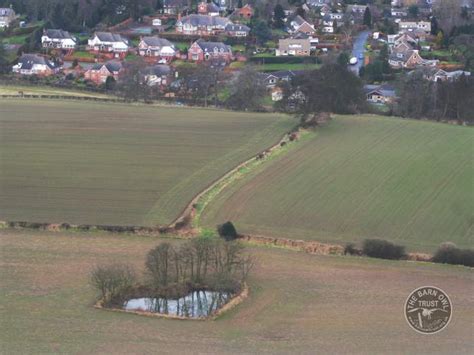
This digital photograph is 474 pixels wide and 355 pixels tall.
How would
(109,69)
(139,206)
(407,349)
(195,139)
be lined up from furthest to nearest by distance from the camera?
(109,69), (195,139), (139,206), (407,349)

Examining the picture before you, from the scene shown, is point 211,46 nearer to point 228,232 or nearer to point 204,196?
point 204,196

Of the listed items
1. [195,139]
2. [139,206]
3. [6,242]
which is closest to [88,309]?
[6,242]

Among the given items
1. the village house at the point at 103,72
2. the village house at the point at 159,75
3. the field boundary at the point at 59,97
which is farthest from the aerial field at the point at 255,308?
the village house at the point at 103,72

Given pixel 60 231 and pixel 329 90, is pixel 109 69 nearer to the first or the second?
pixel 329 90

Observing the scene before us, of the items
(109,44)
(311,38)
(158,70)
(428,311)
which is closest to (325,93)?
(158,70)

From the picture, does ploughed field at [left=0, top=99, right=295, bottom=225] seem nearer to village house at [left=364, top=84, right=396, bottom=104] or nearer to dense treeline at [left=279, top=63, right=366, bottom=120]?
dense treeline at [left=279, top=63, right=366, bottom=120]

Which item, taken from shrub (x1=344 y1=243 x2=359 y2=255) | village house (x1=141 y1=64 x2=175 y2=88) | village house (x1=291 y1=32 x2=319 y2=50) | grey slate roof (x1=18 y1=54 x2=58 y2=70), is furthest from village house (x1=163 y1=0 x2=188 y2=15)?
shrub (x1=344 y1=243 x2=359 y2=255)
